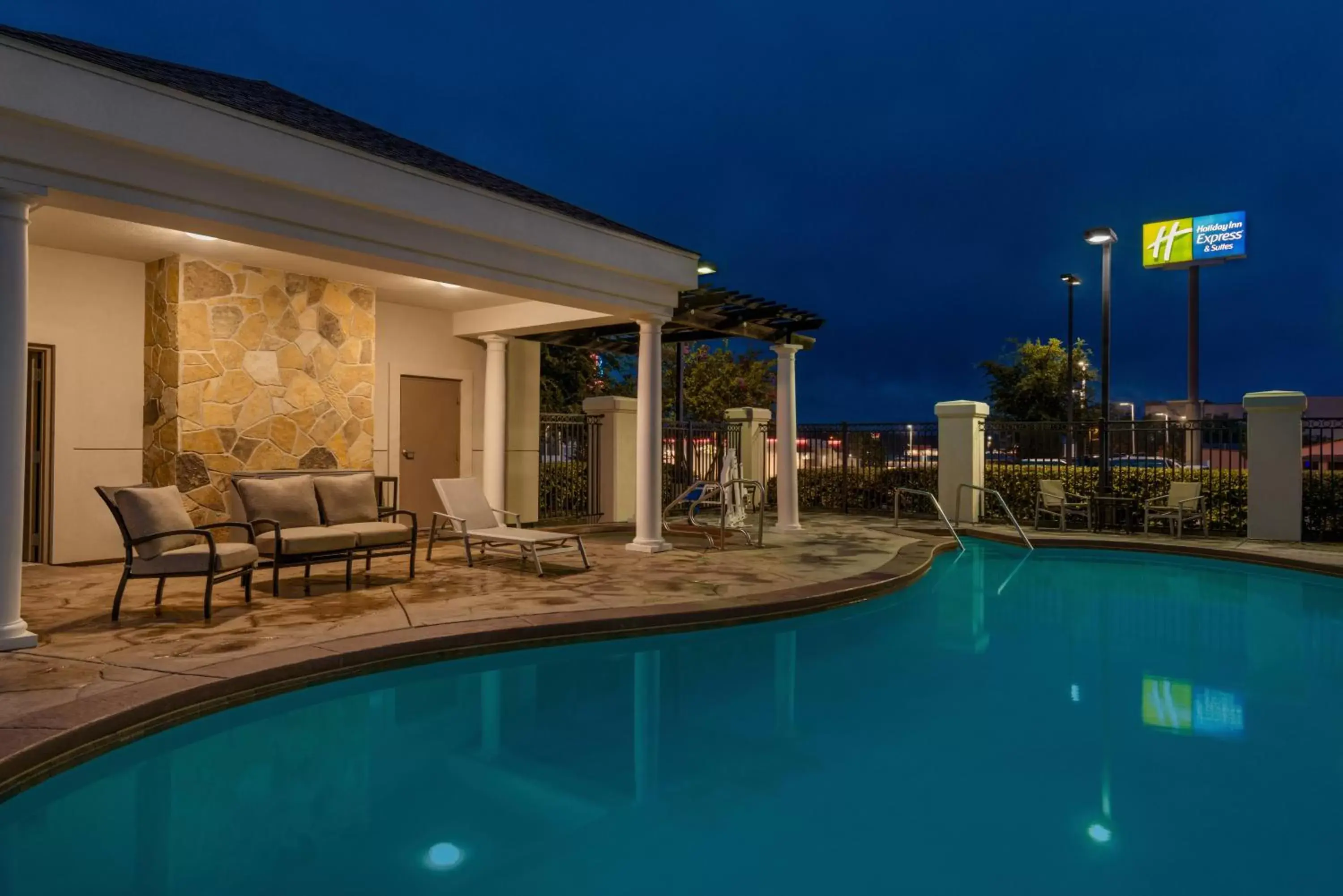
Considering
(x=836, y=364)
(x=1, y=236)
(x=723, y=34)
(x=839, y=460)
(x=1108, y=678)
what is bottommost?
(x=1108, y=678)

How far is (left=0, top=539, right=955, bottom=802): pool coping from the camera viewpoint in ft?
11.9

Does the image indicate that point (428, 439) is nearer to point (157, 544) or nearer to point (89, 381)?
point (89, 381)

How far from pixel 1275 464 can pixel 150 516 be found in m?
13.9

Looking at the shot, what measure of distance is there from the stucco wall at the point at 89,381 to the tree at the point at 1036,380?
907 inches

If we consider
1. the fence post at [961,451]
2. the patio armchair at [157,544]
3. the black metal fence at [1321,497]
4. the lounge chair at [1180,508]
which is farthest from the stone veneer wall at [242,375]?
the black metal fence at [1321,497]

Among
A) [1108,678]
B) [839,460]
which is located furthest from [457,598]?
[839,460]

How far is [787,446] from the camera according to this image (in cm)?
1316

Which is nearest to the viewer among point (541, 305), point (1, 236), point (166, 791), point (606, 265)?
point (166, 791)

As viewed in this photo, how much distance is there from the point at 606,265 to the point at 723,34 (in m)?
83.4

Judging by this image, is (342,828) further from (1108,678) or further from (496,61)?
(496,61)

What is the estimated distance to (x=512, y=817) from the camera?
3.45 meters

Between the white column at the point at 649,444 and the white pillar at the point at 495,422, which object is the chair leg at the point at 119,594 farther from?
the white pillar at the point at 495,422

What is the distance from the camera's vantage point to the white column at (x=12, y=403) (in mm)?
4895

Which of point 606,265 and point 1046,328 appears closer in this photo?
point 606,265
